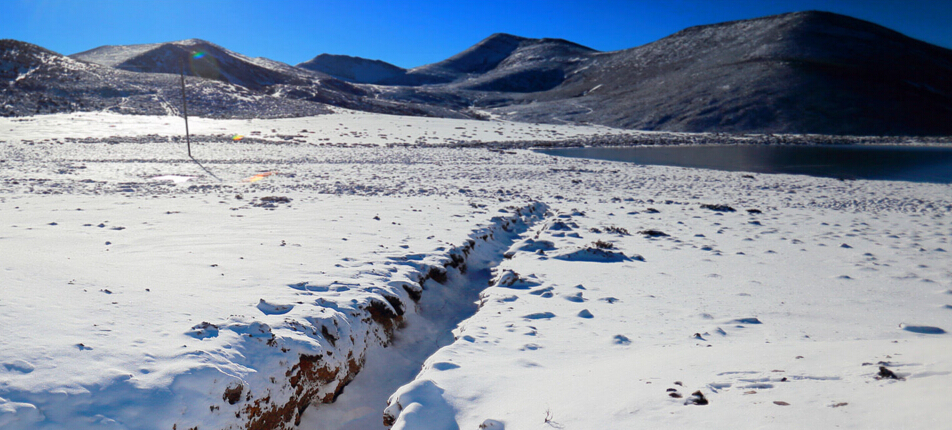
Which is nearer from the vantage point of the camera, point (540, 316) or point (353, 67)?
point (540, 316)

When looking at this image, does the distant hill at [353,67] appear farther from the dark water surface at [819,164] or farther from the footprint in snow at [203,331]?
the footprint in snow at [203,331]

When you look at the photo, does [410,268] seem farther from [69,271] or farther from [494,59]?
[494,59]

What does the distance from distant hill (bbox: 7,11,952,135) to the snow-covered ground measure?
35.2 metres

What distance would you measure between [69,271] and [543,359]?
4.12 metres

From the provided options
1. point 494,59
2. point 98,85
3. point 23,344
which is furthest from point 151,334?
point 494,59

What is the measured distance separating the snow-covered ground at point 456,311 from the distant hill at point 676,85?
35.2 metres

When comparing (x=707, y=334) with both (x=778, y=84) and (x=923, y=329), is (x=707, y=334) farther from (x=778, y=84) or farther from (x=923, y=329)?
(x=778, y=84)

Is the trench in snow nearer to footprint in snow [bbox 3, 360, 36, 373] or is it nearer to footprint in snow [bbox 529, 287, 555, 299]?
footprint in snow [bbox 529, 287, 555, 299]

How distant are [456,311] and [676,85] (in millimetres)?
71868

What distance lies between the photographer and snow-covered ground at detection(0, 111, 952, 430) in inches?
111

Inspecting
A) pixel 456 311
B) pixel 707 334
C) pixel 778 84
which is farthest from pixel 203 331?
pixel 778 84

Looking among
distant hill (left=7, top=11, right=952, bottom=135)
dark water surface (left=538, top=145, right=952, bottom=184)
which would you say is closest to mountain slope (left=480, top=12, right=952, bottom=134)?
distant hill (left=7, top=11, right=952, bottom=135)

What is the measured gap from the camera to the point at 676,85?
6944 centimetres

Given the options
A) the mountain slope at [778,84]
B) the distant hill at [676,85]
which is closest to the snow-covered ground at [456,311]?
the distant hill at [676,85]
